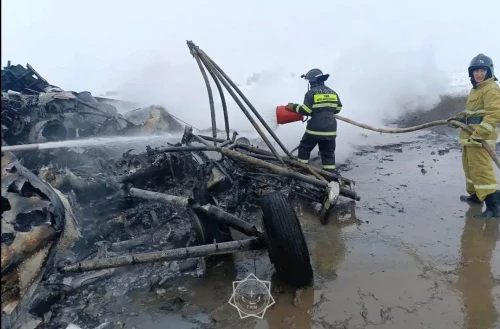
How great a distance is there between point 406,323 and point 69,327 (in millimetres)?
2393

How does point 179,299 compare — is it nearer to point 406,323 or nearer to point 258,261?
point 258,261

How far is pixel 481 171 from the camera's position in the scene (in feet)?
15.2

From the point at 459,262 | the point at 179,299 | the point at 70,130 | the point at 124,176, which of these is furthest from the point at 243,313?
the point at 70,130

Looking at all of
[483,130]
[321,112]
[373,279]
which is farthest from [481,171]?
[373,279]

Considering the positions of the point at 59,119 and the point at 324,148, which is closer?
the point at 324,148

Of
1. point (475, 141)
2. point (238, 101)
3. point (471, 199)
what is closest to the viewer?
point (475, 141)

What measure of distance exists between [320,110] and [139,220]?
303 centimetres

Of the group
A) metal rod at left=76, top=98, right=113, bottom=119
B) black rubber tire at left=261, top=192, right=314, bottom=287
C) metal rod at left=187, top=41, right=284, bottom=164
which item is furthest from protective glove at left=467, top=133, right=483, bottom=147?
metal rod at left=76, top=98, right=113, bottom=119

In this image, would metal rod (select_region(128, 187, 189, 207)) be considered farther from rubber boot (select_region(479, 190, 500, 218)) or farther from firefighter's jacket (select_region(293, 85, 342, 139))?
rubber boot (select_region(479, 190, 500, 218))

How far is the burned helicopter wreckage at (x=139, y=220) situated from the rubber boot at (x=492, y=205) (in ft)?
5.19

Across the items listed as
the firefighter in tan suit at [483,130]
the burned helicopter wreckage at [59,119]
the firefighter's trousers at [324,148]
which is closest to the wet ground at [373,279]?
the firefighter in tan suit at [483,130]

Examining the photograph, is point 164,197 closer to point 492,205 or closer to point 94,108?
point 492,205

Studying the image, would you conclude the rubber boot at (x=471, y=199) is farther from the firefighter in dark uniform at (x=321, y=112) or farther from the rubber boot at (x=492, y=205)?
the firefighter in dark uniform at (x=321, y=112)

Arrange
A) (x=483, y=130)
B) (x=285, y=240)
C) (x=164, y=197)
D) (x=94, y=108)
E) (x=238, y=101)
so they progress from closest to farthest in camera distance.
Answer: (x=285, y=240), (x=164, y=197), (x=483, y=130), (x=238, y=101), (x=94, y=108)
